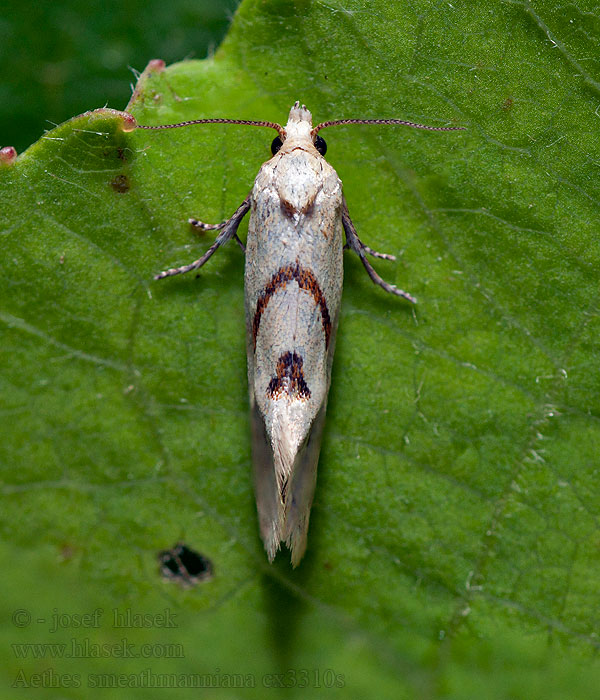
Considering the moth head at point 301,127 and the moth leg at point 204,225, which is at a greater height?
the moth head at point 301,127

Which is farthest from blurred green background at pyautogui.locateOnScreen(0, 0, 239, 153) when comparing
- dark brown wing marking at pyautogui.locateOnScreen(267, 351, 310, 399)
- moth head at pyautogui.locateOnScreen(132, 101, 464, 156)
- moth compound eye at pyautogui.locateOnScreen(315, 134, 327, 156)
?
dark brown wing marking at pyautogui.locateOnScreen(267, 351, 310, 399)

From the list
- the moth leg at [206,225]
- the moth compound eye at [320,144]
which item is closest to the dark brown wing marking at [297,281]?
the moth leg at [206,225]

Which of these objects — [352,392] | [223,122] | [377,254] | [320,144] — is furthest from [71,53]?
[352,392]

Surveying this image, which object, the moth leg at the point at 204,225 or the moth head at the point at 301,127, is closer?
the moth head at the point at 301,127

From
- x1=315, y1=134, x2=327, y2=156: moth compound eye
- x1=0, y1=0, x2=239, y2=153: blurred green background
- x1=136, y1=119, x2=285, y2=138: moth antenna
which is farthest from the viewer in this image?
x1=0, y1=0, x2=239, y2=153: blurred green background

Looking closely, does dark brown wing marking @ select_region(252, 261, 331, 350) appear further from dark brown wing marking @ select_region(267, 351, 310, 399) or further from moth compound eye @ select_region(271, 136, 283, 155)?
moth compound eye @ select_region(271, 136, 283, 155)

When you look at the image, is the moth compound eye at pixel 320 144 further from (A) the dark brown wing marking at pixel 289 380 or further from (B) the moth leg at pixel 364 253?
(A) the dark brown wing marking at pixel 289 380

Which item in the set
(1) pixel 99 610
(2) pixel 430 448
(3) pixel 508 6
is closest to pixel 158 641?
(1) pixel 99 610
